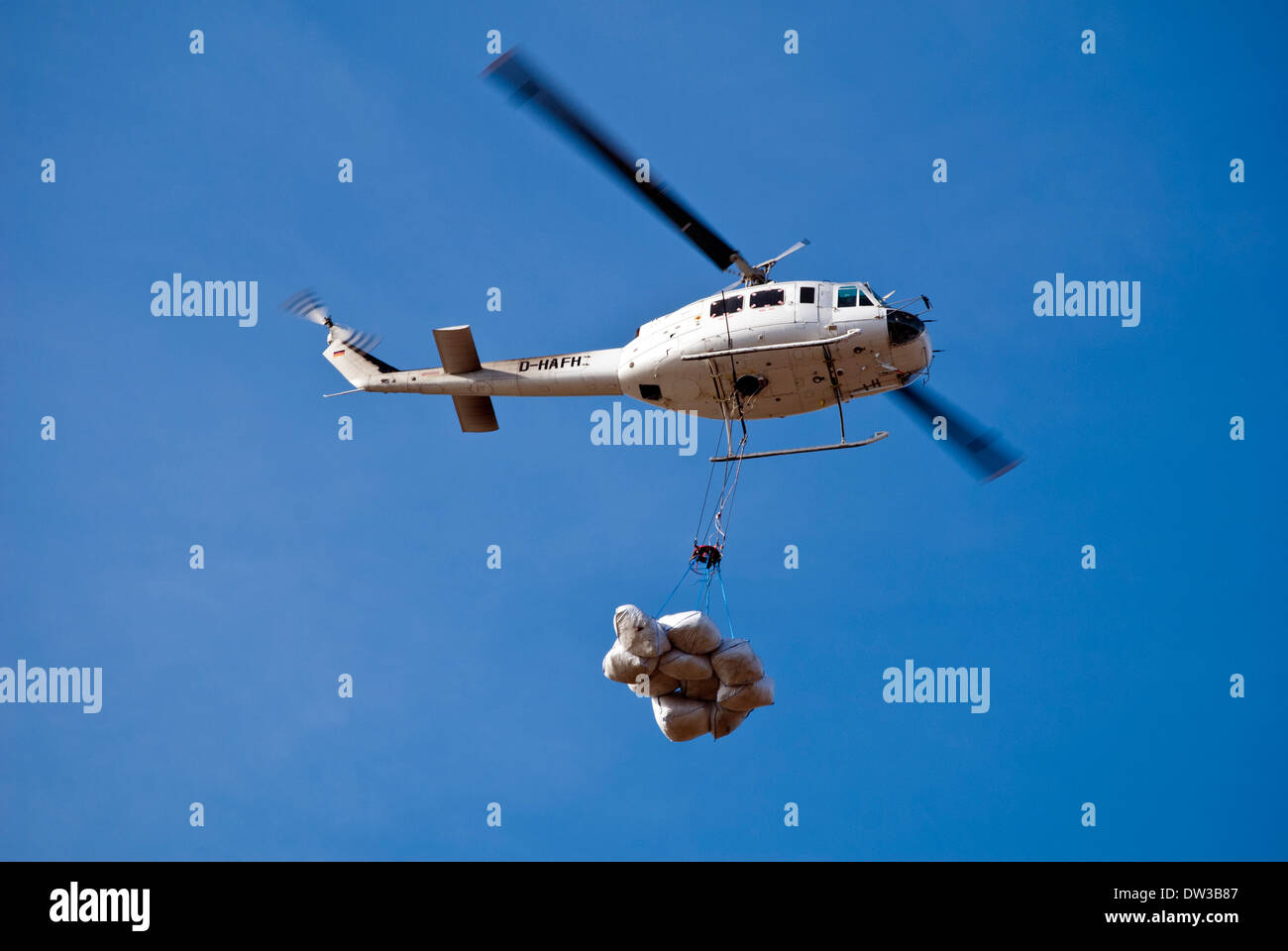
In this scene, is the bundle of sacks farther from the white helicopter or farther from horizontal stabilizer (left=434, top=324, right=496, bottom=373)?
horizontal stabilizer (left=434, top=324, right=496, bottom=373)

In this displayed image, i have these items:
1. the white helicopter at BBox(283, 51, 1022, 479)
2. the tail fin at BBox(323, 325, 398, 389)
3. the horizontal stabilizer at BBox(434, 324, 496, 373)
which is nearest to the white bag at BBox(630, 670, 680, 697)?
the white helicopter at BBox(283, 51, 1022, 479)

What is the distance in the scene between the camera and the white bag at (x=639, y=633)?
21.4 m

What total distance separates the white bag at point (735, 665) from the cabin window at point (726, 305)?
6.41 meters

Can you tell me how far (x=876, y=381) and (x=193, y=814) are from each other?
670 inches

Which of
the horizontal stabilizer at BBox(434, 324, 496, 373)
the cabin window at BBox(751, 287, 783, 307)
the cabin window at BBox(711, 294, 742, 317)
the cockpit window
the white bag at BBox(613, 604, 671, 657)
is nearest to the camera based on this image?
the white bag at BBox(613, 604, 671, 657)

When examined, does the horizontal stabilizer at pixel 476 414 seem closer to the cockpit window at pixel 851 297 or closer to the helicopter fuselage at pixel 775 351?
the helicopter fuselage at pixel 775 351

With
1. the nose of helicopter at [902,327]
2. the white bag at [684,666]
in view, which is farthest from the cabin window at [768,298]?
the white bag at [684,666]

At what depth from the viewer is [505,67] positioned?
22656mm

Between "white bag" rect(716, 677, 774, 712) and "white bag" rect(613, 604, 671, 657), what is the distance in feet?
3.90

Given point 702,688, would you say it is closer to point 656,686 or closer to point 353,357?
point 656,686

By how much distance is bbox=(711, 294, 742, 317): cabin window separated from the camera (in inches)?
987
